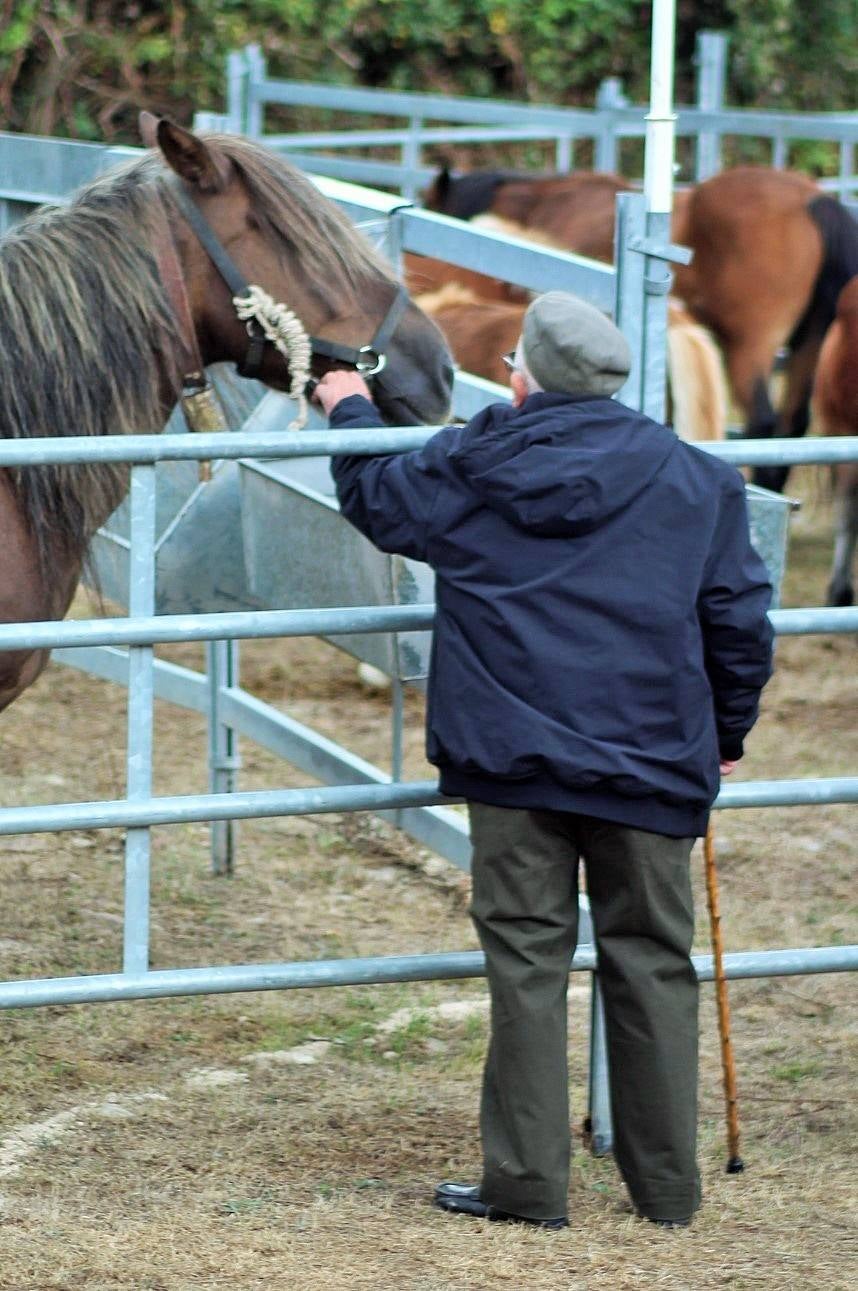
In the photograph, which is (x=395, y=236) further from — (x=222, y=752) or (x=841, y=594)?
(x=841, y=594)

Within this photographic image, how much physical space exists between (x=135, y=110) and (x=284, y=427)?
9254 millimetres

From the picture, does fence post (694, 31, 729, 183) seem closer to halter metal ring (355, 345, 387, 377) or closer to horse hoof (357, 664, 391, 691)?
horse hoof (357, 664, 391, 691)

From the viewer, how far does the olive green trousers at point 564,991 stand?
2.36 meters

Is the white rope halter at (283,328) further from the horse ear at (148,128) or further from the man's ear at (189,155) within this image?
the horse ear at (148,128)

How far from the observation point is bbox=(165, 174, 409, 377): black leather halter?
2.92m

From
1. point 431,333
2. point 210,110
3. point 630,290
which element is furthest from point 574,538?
point 210,110

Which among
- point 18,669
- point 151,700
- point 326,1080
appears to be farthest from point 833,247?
point 151,700

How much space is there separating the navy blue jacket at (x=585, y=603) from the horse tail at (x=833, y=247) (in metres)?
5.77

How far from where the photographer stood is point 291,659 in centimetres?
631

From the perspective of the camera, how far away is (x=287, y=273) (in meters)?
2.97

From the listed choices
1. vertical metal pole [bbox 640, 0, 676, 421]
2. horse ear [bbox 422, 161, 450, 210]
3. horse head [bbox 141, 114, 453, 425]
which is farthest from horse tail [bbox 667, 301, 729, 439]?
vertical metal pole [bbox 640, 0, 676, 421]

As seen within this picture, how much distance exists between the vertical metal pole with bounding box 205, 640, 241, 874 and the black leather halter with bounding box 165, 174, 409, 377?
1.34m

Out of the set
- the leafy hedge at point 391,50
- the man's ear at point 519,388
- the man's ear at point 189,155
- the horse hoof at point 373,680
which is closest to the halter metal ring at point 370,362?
the man's ear at point 189,155

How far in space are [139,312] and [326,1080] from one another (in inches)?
59.2
